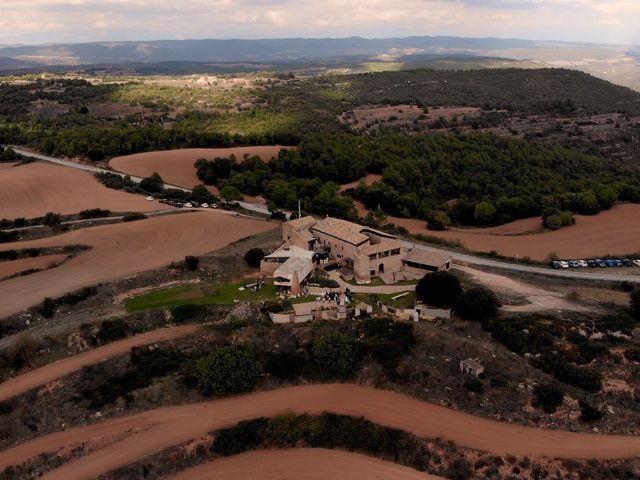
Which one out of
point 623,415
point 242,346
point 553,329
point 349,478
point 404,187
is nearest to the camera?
point 349,478

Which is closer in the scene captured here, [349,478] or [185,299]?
[349,478]

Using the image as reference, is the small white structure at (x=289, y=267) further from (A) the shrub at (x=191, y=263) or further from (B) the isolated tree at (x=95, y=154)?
(B) the isolated tree at (x=95, y=154)

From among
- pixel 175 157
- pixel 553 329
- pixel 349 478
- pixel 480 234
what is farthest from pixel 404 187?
pixel 349 478

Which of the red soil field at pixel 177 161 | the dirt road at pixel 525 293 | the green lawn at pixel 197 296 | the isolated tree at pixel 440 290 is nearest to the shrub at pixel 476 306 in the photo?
the isolated tree at pixel 440 290

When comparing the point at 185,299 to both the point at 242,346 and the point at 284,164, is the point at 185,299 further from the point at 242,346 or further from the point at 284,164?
the point at 284,164

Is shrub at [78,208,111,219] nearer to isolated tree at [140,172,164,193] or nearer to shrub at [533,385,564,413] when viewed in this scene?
isolated tree at [140,172,164,193]

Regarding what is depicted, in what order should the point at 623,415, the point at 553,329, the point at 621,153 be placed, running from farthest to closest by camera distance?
the point at 621,153 < the point at 553,329 < the point at 623,415

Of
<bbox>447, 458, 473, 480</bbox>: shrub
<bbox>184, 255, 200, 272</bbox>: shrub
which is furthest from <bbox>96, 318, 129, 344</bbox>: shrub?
<bbox>447, 458, 473, 480</bbox>: shrub

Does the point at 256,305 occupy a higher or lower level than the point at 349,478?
higher

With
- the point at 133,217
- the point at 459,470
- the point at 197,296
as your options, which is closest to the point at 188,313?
the point at 197,296
